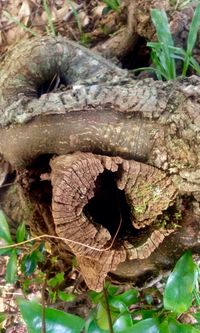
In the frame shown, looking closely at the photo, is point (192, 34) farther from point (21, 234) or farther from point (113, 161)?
point (21, 234)

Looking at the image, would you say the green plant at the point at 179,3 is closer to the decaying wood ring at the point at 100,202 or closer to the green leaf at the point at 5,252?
the decaying wood ring at the point at 100,202

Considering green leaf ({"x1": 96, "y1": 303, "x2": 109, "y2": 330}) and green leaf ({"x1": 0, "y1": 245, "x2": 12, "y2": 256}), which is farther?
green leaf ({"x1": 0, "y1": 245, "x2": 12, "y2": 256})

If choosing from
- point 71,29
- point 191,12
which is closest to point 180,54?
point 191,12

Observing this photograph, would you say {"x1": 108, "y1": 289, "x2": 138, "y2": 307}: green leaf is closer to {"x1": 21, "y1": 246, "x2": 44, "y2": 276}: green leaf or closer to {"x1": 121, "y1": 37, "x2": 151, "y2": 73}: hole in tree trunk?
{"x1": 21, "y1": 246, "x2": 44, "y2": 276}: green leaf

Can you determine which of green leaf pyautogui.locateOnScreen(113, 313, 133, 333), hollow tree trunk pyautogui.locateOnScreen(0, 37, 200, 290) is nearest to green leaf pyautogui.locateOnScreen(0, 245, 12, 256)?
hollow tree trunk pyautogui.locateOnScreen(0, 37, 200, 290)

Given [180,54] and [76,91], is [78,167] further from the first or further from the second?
[180,54]
